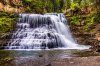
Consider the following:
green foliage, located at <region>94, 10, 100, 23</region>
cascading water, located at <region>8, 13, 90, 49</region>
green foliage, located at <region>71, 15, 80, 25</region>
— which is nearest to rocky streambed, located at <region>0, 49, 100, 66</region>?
cascading water, located at <region>8, 13, 90, 49</region>

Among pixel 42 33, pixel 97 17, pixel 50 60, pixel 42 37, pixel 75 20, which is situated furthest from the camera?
pixel 75 20

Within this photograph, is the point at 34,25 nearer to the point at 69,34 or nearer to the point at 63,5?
the point at 69,34

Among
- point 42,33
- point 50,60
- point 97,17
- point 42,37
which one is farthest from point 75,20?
point 50,60

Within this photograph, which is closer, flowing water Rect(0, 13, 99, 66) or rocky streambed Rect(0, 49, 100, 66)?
rocky streambed Rect(0, 49, 100, 66)

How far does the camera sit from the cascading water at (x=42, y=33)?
67.8 feet

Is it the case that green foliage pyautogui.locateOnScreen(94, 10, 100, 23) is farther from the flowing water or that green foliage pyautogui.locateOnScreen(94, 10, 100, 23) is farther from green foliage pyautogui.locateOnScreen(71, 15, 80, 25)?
the flowing water

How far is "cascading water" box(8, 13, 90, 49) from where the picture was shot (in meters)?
20.7

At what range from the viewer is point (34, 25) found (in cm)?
2469

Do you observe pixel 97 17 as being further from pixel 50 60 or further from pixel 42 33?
pixel 50 60

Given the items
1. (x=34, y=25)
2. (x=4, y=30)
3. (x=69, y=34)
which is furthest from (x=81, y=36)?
(x=4, y=30)

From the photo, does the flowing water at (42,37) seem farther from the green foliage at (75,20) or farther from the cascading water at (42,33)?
the green foliage at (75,20)

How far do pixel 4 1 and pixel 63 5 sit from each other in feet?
58.5

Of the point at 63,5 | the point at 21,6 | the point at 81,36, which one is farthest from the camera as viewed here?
the point at 63,5

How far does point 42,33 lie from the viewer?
22.3m
